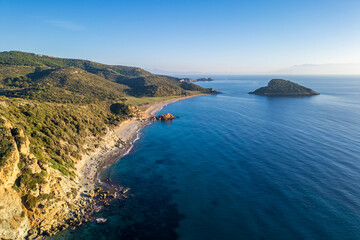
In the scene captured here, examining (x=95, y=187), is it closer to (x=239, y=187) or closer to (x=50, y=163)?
(x=50, y=163)

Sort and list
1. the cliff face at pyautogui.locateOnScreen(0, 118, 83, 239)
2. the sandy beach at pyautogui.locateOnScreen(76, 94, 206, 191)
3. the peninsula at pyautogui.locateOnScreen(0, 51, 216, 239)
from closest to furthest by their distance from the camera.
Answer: the cliff face at pyautogui.locateOnScreen(0, 118, 83, 239)
the peninsula at pyautogui.locateOnScreen(0, 51, 216, 239)
the sandy beach at pyautogui.locateOnScreen(76, 94, 206, 191)

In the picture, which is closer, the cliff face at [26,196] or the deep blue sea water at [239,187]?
the cliff face at [26,196]

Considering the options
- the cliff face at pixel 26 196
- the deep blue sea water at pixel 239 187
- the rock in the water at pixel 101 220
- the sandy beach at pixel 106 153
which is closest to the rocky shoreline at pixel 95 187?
the sandy beach at pixel 106 153

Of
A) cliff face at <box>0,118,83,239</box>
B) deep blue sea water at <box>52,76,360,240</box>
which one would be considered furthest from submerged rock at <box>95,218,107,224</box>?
cliff face at <box>0,118,83,239</box>

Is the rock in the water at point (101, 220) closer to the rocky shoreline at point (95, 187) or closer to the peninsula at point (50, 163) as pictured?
the rocky shoreline at point (95, 187)

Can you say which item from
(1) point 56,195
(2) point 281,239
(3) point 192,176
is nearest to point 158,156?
(3) point 192,176

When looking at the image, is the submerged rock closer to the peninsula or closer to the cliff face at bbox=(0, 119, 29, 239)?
the peninsula

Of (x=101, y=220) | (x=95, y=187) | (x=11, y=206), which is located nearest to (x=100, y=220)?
(x=101, y=220)

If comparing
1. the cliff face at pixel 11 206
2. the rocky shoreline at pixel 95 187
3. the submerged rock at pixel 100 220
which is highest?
the cliff face at pixel 11 206
